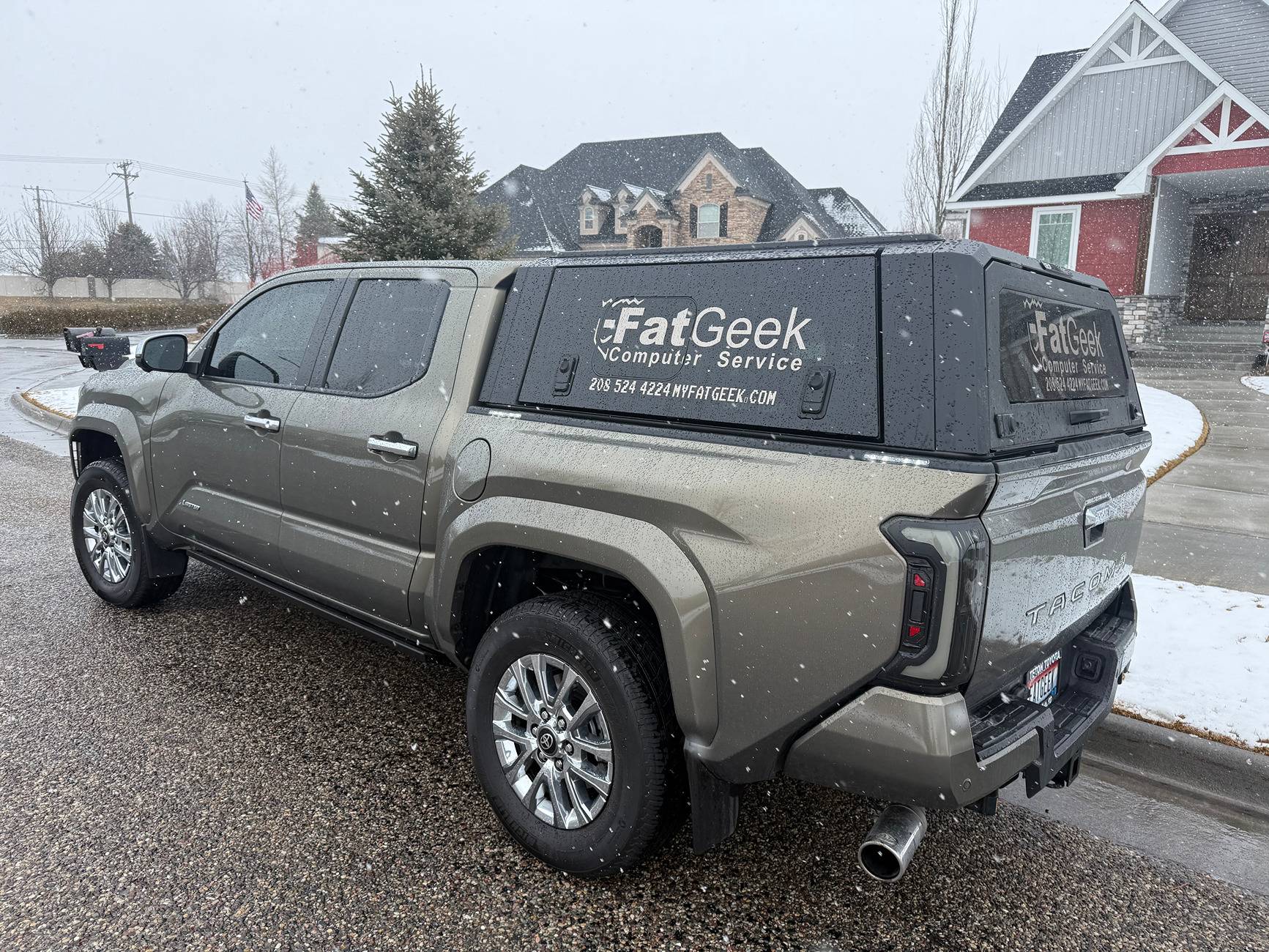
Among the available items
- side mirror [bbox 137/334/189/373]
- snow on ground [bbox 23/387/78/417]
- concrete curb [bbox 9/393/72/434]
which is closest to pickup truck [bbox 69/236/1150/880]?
side mirror [bbox 137/334/189/373]

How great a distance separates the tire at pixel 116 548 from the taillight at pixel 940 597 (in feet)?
13.6

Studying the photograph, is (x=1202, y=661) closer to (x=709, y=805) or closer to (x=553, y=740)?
(x=709, y=805)

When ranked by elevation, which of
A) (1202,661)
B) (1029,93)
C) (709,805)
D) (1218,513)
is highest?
(1029,93)

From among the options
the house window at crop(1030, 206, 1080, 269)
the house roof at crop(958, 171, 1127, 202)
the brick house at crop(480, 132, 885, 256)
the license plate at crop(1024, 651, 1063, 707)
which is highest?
the brick house at crop(480, 132, 885, 256)

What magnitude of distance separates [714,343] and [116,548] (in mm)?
4037

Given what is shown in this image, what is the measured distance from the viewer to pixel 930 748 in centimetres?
200

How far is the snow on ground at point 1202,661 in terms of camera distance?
358cm

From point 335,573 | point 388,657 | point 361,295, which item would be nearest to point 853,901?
point 335,573

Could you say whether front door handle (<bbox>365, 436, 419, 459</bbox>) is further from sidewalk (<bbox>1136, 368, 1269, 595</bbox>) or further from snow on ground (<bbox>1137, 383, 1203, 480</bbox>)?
snow on ground (<bbox>1137, 383, 1203, 480</bbox>)

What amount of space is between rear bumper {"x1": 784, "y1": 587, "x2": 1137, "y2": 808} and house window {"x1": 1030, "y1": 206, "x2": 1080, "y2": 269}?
20.7 m

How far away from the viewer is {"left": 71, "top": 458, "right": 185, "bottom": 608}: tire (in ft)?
15.3

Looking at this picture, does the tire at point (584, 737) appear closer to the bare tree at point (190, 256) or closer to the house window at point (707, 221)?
the house window at point (707, 221)

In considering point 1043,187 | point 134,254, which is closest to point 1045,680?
point 1043,187

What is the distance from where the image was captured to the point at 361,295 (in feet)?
11.9
